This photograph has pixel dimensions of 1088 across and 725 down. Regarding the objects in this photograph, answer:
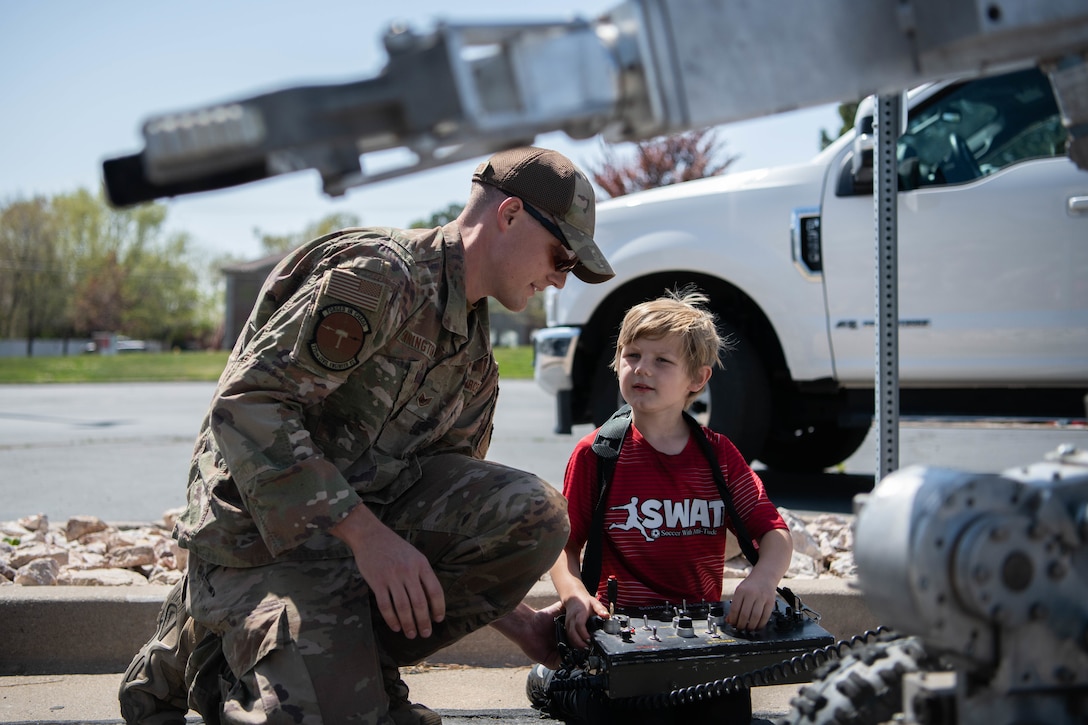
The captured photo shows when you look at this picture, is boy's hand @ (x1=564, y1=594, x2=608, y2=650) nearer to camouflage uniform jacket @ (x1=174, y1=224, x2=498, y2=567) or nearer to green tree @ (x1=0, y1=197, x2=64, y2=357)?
camouflage uniform jacket @ (x1=174, y1=224, x2=498, y2=567)

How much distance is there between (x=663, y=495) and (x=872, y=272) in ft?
9.17

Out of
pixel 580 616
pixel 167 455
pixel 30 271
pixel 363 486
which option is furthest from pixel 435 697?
pixel 30 271

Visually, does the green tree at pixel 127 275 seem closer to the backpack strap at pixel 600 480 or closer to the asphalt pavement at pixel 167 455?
the asphalt pavement at pixel 167 455

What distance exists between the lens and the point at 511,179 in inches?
104

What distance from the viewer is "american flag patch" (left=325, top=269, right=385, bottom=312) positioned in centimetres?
233

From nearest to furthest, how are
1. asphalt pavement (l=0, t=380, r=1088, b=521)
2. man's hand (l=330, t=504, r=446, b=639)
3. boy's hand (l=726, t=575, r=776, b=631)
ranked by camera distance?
man's hand (l=330, t=504, r=446, b=639) < boy's hand (l=726, t=575, r=776, b=631) < asphalt pavement (l=0, t=380, r=1088, b=521)

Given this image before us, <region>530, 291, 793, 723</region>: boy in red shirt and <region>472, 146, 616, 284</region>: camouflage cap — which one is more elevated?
<region>472, 146, 616, 284</region>: camouflage cap

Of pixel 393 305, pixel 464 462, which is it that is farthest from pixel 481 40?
pixel 464 462

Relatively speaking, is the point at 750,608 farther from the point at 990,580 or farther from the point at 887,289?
the point at 887,289

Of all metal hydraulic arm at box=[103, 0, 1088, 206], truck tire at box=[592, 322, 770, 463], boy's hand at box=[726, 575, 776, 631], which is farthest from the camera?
truck tire at box=[592, 322, 770, 463]

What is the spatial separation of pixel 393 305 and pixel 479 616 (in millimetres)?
854

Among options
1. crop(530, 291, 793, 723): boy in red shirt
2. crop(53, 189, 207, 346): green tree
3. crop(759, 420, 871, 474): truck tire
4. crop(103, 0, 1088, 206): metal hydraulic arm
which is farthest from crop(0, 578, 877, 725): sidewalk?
crop(53, 189, 207, 346): green tree

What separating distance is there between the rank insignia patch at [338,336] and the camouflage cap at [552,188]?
561 mm

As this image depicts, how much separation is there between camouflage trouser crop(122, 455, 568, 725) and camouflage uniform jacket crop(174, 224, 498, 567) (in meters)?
0.07
